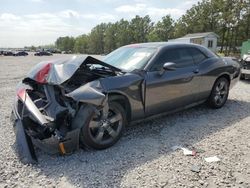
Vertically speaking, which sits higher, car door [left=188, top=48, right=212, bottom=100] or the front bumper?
car door [left=188, top=48, right=212, bottom=100]

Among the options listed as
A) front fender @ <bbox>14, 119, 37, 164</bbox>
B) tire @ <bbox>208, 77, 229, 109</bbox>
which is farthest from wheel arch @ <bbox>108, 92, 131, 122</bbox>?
tire @ <bbox>208, 77, 229, 109</bbox>

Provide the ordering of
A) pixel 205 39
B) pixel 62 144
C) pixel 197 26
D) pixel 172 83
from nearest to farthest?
pixel 62 144 < pixel 172 83 < pixel 205 39 < pixel 197 26

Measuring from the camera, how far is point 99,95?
143 inches

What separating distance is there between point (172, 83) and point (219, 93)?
→ 1.91 meters

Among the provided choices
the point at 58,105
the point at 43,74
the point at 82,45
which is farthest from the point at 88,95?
the point at 82,45

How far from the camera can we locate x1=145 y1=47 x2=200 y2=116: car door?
180 inches

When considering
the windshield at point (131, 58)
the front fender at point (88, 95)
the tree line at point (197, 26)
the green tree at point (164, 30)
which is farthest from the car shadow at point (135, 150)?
the green tree at point (164, 30)

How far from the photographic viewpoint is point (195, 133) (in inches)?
185

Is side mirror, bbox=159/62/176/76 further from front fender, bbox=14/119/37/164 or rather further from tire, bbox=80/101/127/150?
front fender, bbox=14/119/37/164

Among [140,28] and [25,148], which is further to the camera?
[140,28]

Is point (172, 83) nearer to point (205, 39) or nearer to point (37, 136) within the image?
point (37, 136)

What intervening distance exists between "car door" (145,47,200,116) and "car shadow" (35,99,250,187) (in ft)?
1.27

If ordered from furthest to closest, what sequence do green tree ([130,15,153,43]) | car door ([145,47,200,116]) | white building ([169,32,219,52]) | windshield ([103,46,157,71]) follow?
green tree ([130,15,153,43])
white building ([169,32,219,52])
windshield ([103,46,157,71])
car door ([145,47,200,116])

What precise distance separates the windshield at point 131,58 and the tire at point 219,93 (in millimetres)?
2003
